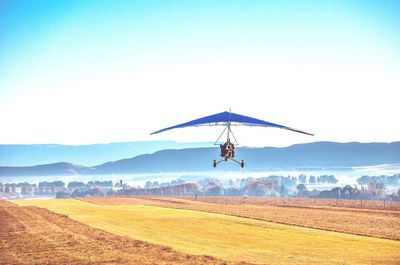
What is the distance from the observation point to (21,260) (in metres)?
33.1

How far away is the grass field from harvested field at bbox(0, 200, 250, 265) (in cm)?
219

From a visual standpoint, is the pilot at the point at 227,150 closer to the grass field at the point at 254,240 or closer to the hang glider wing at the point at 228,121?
the hang glider wing at the point at 228,121

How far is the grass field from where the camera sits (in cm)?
3638

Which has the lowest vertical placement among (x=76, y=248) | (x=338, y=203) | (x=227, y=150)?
(x=76, y=248)

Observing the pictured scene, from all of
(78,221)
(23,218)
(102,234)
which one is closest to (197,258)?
(102,234)

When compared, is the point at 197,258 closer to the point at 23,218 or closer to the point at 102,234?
the point at 102,234

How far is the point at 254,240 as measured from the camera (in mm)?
46281

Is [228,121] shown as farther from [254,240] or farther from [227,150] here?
[254,240]

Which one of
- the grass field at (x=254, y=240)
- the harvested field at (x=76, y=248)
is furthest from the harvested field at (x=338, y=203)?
the harvested field at (x=76, y=248)

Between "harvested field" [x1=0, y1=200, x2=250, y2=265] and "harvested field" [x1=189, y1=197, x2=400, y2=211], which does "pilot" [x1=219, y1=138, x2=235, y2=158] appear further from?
"harvested field" [x1=189, y1=197, x2=400, y2=211]

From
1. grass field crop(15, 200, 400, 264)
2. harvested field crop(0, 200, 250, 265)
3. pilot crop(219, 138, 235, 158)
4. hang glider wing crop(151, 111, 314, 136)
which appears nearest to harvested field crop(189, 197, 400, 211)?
grass field crop(15, 200, 400, 264)

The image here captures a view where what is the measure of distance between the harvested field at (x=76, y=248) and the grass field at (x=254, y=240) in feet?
7.19

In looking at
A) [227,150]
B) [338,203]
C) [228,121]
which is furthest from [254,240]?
[338,203]

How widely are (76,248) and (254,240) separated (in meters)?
15.5
